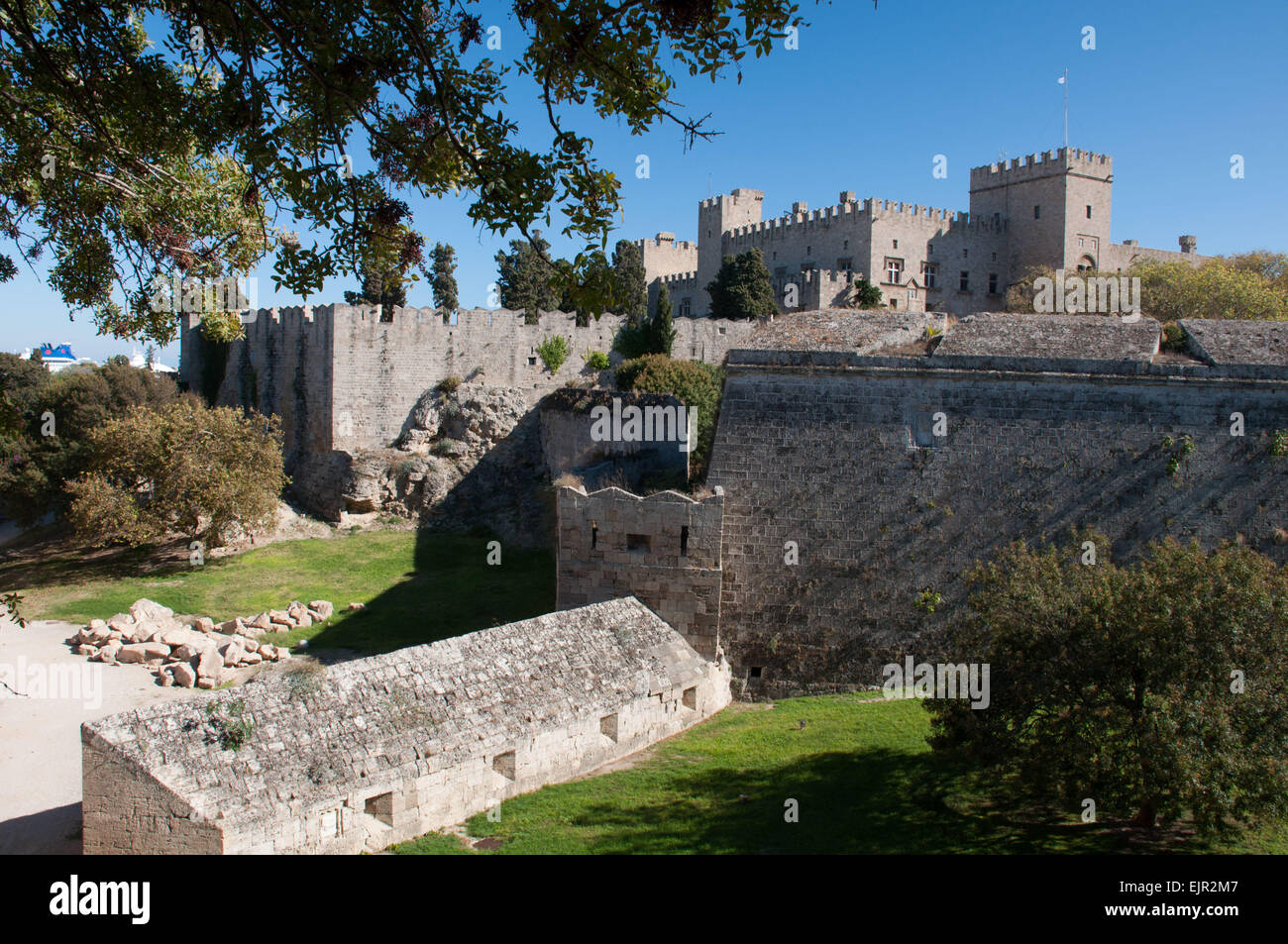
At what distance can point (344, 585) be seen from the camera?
940 inches

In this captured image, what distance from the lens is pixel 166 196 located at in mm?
8883

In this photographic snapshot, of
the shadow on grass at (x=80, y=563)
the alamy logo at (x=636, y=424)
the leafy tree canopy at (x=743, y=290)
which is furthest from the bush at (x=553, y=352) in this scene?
the shadow on grass at (x=80, y=563)

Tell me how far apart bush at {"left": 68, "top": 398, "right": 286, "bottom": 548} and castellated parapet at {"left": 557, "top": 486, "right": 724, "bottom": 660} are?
15.1 m

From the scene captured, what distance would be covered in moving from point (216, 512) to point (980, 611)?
885 inches

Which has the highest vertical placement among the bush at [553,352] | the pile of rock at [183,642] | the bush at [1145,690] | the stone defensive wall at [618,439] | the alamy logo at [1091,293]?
the alamy logo at [1091,293]

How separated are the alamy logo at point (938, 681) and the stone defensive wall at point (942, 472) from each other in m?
0.23

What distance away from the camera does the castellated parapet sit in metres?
14.0

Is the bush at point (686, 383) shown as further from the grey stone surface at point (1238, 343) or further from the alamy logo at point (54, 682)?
the alamy logo at point (54, 682)

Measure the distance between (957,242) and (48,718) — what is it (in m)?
41.4

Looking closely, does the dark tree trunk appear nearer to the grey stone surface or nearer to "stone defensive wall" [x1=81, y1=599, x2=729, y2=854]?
"stone defensive wall" [x1=81, y1=599, x2=729, y2=854]

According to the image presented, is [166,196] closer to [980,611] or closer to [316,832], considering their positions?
[316,832]

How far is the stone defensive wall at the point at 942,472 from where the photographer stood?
1367 cm
